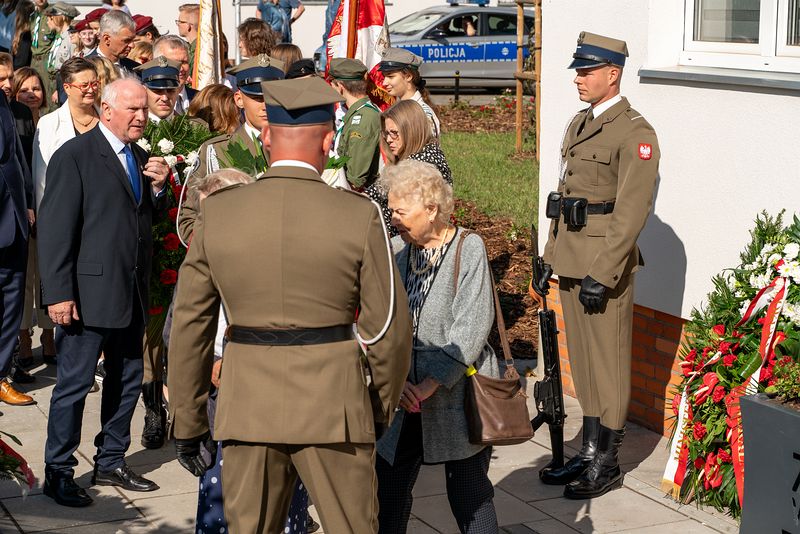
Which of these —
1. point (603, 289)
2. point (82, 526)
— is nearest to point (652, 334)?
point (603, 289)

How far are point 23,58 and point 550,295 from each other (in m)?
7.17

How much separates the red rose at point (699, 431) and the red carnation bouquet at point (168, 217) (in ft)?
9.81

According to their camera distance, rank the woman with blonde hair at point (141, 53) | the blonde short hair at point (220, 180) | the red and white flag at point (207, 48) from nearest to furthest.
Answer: the blonde short hair at point (220, 180), the red and white flag at point (207, 48), the woman with blonde hair at point (141, 53)

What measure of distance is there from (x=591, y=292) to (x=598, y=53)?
48.6 inches

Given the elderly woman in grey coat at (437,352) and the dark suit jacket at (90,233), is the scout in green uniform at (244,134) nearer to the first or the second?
the dark suit jacket at (90,233)

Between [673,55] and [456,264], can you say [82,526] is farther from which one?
[673,55]

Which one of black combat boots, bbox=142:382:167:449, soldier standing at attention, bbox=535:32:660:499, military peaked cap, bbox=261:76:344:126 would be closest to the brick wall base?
soldier standing at attention, bbox=535:32:660:499

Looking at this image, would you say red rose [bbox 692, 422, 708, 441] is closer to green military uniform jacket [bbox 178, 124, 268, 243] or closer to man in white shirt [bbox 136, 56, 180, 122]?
green military uniform jacket [bbox 178, 124, 268, 243]

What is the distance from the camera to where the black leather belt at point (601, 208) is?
20.5 ft

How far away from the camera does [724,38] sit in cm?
674

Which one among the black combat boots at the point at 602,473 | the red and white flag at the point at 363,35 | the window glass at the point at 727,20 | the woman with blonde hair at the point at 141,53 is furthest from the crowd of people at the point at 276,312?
the woman with blonde hair at the point at 141,53

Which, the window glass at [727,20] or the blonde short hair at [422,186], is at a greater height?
the window glass at [727,20]

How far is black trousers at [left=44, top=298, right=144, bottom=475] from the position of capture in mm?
6051

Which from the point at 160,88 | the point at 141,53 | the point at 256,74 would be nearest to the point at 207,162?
the point at 256,74
